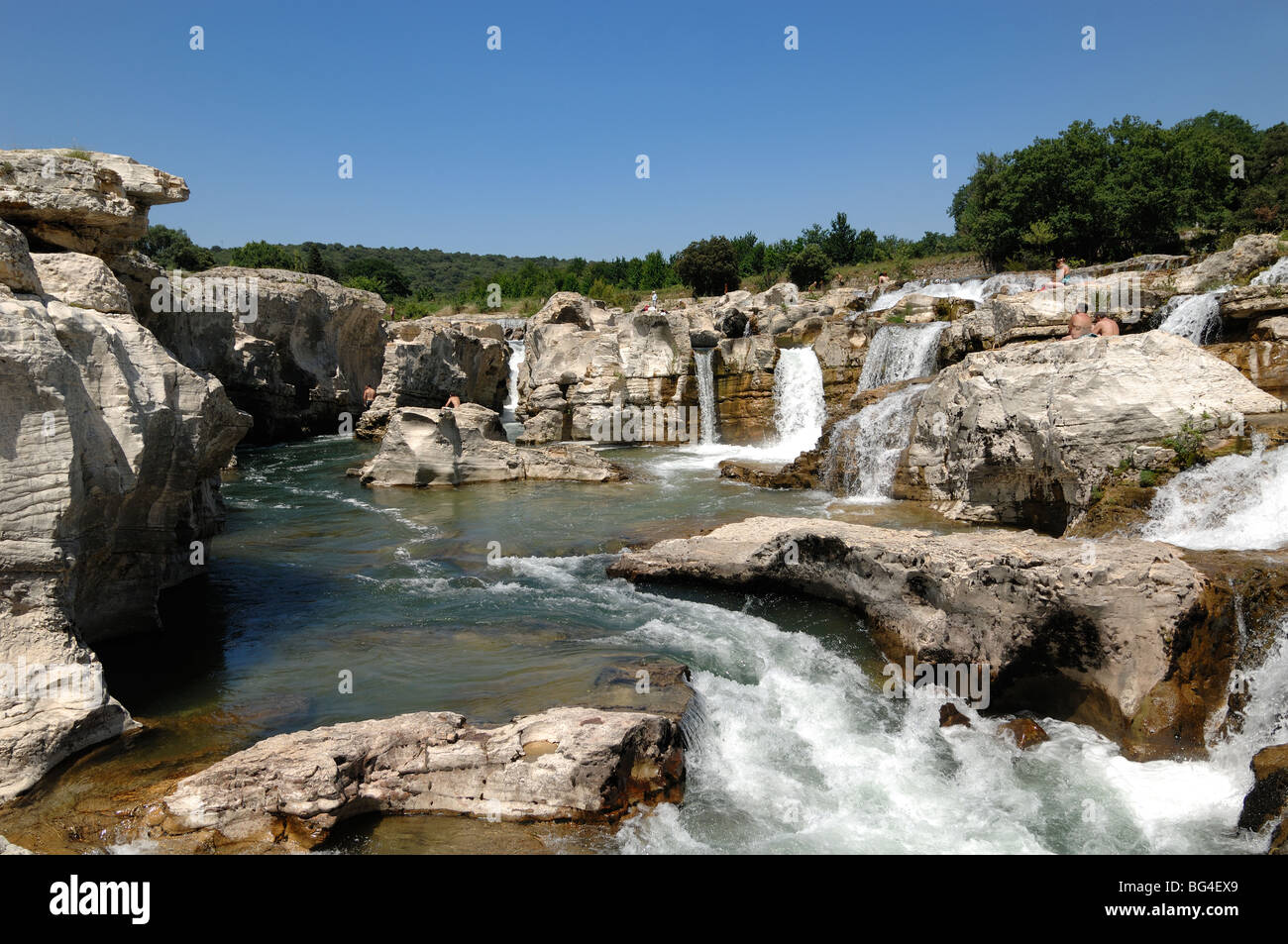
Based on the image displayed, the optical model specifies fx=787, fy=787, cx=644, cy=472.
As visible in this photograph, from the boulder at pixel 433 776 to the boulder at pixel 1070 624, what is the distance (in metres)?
2.92

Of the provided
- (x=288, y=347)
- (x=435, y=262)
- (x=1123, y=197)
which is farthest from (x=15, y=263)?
(x=435, y=262)

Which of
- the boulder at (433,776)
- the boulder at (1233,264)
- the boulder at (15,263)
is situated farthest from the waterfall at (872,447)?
the boulder at (15,263)

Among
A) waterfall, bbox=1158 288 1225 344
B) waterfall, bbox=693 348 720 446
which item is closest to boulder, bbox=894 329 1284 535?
waterfall, bbox=1158 288 1225 344

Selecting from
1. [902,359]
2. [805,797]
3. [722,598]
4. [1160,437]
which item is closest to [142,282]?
[722,598]

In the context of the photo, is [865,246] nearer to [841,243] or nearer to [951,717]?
[841,243]

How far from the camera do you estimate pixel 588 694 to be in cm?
648

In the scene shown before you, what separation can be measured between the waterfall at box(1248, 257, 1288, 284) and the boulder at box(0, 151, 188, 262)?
18.1 m

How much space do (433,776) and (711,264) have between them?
4495cm

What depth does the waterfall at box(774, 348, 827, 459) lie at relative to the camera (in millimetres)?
20156

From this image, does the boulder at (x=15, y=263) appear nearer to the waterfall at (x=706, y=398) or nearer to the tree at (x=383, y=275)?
the waterfall at (x=706, y=398)

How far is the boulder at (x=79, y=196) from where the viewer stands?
25.0ft
